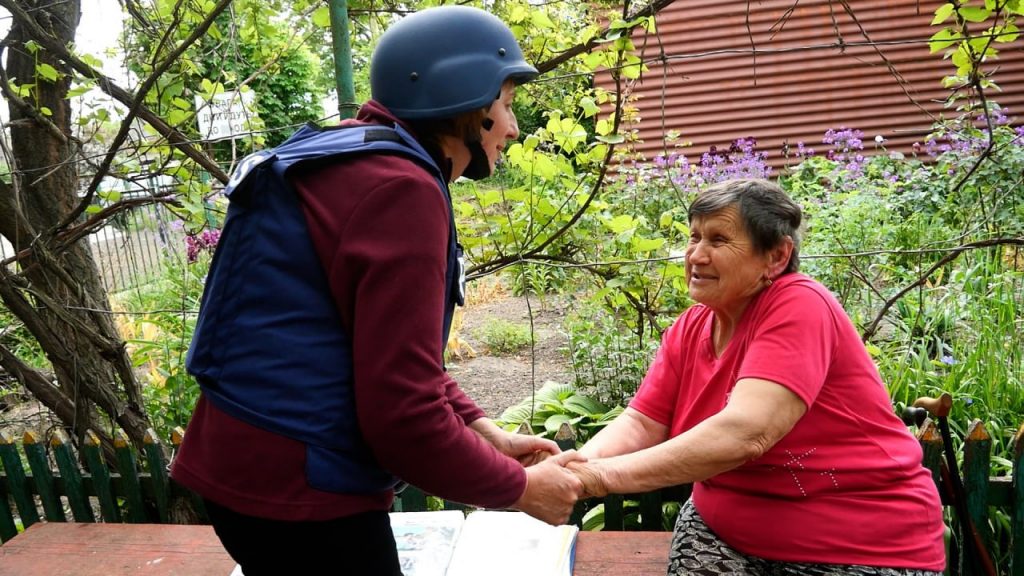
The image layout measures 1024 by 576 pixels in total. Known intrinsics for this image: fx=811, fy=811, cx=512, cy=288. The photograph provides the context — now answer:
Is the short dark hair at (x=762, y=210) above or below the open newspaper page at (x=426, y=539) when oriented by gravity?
above

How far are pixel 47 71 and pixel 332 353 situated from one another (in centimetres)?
237

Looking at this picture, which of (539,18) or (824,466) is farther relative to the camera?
(539,18)

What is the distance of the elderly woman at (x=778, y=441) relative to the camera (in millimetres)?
1909

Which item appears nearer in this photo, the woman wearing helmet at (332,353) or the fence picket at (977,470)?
the woman wearing helmet at (332,353)

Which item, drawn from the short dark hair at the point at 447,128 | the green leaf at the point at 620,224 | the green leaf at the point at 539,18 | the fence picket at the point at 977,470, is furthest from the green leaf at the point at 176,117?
the fence picket at the point at 977,470

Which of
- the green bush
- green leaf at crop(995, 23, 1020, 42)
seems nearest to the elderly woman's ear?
green leaf at crop(995, 23, 1020, 42)

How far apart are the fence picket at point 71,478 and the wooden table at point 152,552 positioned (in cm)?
29

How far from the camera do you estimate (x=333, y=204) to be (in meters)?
1.34

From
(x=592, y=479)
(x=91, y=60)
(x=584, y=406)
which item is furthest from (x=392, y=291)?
(x=584, y=406)

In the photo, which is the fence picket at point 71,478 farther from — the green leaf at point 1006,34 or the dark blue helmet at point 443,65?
the green leaf at point 1006,34

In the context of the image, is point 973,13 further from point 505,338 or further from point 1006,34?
point 505,338

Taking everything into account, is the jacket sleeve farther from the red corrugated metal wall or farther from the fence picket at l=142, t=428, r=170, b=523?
the red corrugated metal wall

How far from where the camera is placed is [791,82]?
35.8ft

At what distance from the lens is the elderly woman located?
6.26ft
